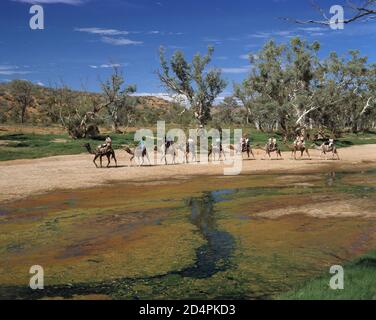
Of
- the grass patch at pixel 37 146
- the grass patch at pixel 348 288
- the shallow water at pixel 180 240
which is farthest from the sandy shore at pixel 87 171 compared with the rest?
the grass patch at pixel 348 288

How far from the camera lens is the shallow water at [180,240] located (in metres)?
8.34

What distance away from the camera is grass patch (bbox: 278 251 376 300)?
23.0ft

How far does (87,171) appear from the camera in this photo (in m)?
26.2

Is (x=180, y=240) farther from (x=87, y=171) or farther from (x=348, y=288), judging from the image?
(x=87, y=171)

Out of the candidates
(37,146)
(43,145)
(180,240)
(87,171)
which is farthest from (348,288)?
(43,145)

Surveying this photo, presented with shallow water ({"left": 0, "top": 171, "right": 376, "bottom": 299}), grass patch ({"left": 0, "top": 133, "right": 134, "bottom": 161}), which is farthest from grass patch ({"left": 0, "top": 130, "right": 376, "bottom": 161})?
shallow water ({"left": 0, "top": 171, "right": 376, "bottom": 299})

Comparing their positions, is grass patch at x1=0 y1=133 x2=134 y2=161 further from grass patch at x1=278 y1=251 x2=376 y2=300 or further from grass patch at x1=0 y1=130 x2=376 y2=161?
grass patch at x1=278 y1=251 x2=376 y2=300

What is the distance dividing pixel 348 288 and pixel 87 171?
66.9ft

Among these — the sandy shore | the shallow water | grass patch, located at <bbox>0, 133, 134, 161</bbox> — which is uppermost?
grass patch, located at <bbox>0, 133, 134, 161</bbox>

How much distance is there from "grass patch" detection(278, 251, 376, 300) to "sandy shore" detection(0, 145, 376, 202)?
12.4 metres

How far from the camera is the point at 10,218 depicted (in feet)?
45.9

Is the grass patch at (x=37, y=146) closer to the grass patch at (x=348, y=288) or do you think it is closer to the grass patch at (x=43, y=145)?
the grass patch at (x=43, y=145)
